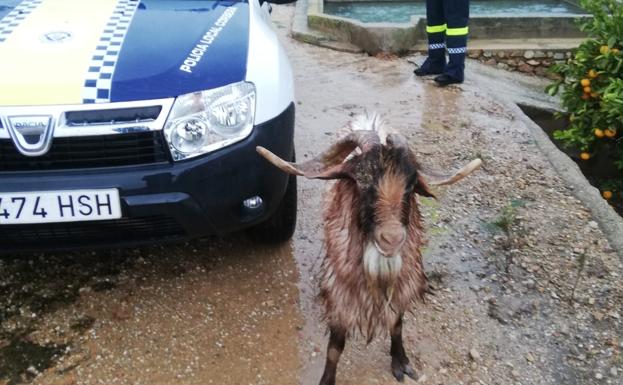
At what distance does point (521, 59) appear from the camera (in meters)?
8.26

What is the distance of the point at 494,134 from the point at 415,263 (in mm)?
3472

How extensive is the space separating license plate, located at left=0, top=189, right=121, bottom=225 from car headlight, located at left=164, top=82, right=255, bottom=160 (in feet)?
1.20

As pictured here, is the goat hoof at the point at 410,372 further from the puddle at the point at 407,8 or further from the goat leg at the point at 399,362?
the puddle at the point at 407,8

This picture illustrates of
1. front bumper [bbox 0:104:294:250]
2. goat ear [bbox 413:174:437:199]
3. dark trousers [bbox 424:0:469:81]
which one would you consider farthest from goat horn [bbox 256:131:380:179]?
dark trousers [bbox 424:0:469:81]

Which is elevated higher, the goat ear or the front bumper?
the goat ear

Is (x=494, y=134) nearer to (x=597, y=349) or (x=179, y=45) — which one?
(x=597, y=349)

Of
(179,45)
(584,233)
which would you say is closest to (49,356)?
(179,45)

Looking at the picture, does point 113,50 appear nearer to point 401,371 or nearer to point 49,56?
point 49,56

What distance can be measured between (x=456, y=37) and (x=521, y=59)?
187cm

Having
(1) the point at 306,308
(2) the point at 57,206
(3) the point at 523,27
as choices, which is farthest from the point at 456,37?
(2) the point at 57,206

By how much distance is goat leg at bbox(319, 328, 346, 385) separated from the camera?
102 inches

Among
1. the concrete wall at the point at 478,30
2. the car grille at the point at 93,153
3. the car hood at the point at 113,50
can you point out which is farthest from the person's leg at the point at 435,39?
the car grille at the point at 93,153

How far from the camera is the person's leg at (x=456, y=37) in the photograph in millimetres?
6733

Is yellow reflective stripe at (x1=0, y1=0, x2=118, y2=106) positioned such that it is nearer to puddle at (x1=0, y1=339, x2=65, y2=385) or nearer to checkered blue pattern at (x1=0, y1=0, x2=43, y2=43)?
checkered blue pattern at (x1=0, y1=0, x2=43, y2=43)
